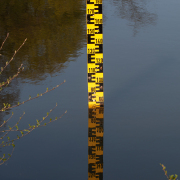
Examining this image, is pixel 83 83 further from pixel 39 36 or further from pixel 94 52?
pixel 39 36

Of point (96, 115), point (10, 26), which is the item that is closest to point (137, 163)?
point (96, 115)

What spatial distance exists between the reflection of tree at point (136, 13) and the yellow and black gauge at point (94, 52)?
3.54m

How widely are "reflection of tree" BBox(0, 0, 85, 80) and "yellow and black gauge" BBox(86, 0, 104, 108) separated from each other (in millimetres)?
1263

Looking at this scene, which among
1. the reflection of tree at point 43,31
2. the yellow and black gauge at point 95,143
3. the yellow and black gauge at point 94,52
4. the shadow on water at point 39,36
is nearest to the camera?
the yellow and black gauge at point 95,143

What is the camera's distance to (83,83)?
6.30 m

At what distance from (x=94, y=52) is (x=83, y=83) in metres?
0.83

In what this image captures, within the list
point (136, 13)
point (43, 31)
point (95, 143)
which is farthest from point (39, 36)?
point (95, 143)

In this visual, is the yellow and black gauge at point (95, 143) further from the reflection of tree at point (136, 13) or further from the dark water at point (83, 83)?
the reflection of tree at point (136, 13)

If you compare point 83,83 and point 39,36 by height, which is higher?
point 39,36

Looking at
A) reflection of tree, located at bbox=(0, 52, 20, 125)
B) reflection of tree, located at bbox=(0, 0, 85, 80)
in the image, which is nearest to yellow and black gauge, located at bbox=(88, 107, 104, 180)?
reflection of tree, located at bbox=(0, 52, 20, 125)

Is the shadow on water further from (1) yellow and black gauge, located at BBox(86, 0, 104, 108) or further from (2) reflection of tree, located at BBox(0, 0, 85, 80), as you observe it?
(1) yellow and black gauge, located at BBox(86, 0, 104, 108)

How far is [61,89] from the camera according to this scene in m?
6.07

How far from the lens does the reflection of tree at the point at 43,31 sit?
23.3 feet

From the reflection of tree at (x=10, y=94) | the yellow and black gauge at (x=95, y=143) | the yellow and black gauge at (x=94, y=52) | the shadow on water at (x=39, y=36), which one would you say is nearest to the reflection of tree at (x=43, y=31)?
the shadow on water at (x=39, y=36)
